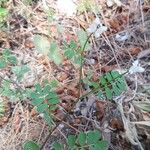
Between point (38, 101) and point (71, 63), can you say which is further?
point (71, 63)

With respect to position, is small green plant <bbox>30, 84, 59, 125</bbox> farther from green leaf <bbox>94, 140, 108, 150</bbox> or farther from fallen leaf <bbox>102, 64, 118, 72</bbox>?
fallen leaf <bbox>102, 64, 118, 72</bbox>

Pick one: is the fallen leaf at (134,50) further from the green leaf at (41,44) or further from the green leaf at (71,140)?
the green leaf at (71,140)

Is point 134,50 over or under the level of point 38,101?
under

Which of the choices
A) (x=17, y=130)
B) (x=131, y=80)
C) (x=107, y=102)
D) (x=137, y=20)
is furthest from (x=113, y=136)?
(x=137, y=20)

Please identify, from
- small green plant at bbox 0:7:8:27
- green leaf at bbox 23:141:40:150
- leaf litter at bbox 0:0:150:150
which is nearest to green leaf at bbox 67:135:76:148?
green leaf at bbox 23:141:40:150

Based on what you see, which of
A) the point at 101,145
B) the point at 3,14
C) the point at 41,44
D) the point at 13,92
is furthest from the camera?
the point at 3,14

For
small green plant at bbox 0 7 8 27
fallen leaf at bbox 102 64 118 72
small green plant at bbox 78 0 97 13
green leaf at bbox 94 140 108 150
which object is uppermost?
small green plant at bbox 0 7 8 27

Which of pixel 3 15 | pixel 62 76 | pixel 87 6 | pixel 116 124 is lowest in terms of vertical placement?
pixel 116 124

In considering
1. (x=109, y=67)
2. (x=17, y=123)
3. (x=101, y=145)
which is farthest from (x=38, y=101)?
(x=109, y=67)

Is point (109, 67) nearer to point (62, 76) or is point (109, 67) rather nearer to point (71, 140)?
point (62, 76)

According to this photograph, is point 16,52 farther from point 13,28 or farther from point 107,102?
point 107,102

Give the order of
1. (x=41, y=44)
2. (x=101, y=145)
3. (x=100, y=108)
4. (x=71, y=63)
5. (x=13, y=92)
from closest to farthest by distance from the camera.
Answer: (x=101, y=145), (x=13, y=92), (x=100, y=108), (x=41, y=44), (x=71, y=63)
